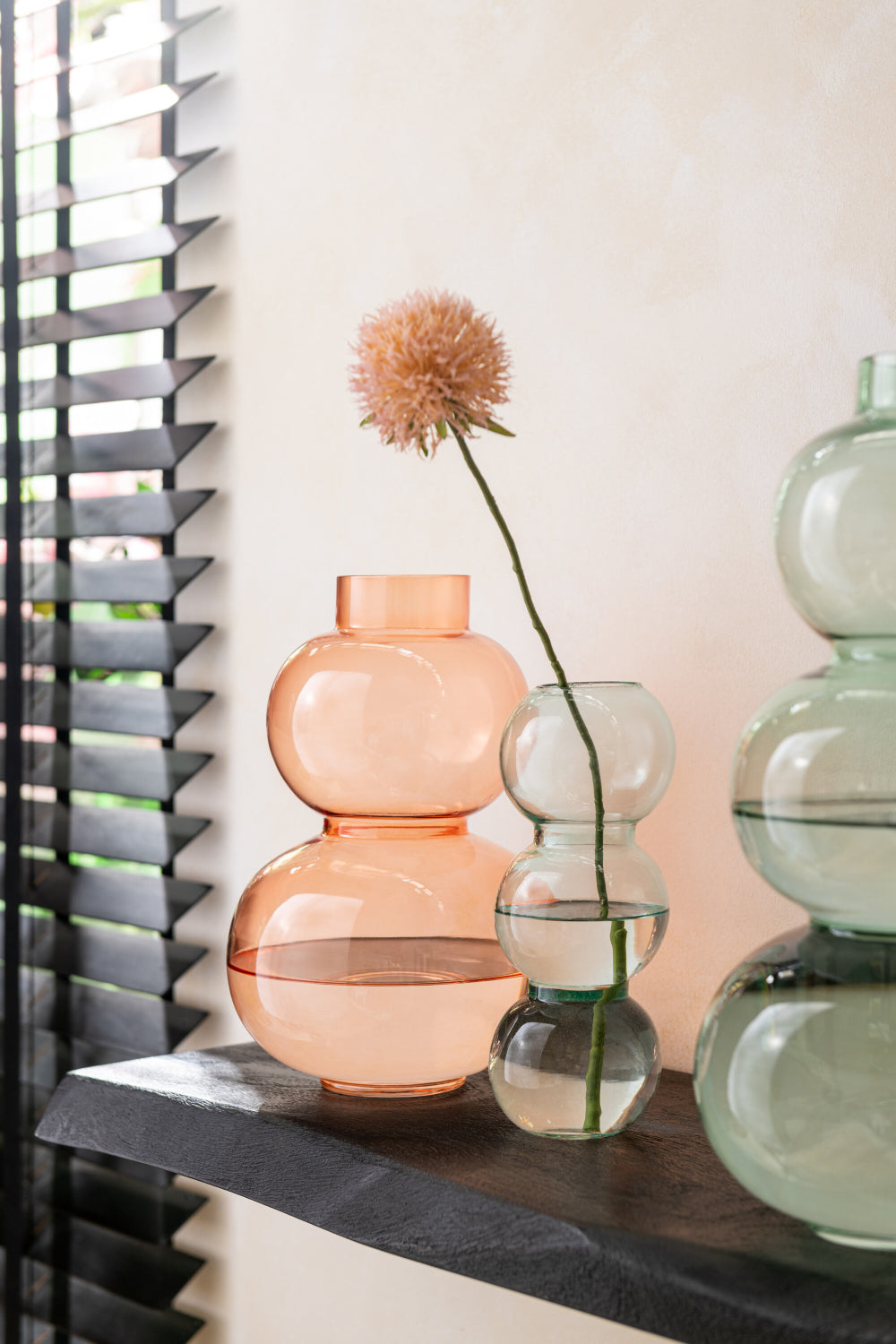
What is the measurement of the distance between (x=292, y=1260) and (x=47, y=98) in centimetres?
117

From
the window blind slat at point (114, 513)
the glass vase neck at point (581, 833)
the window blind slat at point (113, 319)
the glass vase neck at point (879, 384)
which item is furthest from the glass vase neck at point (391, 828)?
the window blind slat at point (113, 319)

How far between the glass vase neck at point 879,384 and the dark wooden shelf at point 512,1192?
0.35 meters

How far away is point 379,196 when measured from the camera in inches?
38.1

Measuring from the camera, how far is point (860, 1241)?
487 millimetres

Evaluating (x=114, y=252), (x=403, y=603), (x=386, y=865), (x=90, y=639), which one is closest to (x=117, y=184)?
(x=114, y=252)

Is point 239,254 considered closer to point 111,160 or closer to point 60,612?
point 111,160

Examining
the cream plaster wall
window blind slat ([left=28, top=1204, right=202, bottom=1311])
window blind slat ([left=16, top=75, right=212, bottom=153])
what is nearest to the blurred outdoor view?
window blind slat ([left=16, top=75, right=212, bottom=153])

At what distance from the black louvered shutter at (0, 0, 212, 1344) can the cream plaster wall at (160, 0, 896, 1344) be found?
0.03 m

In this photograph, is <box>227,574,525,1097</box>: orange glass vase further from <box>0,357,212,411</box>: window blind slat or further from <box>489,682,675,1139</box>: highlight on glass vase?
<box>0,357,212,411</box>: window blind slat

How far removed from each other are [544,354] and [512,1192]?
55 cm

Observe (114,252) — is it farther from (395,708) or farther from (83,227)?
(395,708)

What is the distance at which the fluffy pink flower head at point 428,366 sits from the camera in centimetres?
63

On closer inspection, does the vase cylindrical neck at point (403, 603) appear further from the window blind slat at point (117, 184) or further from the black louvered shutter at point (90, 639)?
the window blind slat at point (117, 184)

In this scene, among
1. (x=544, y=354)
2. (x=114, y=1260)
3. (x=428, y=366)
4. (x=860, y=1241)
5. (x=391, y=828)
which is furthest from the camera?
(x=114, y=1260)
